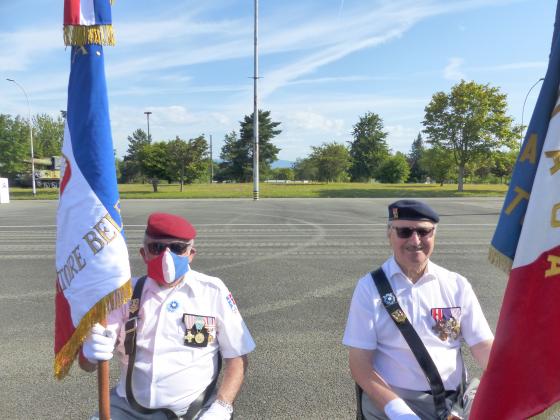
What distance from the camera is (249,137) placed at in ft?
218

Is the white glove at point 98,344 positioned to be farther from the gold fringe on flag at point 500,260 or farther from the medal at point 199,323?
the gold fringe on flag at point 500,260

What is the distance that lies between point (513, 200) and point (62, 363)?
8.81ft

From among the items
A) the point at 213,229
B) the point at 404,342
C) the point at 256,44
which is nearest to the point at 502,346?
the point at 404,342

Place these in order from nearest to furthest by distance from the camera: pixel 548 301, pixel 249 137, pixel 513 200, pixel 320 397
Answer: pixel 548 301
pixel 513 200
pixel 320 397
pixel 249 137

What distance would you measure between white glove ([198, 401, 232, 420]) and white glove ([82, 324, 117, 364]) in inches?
25.9

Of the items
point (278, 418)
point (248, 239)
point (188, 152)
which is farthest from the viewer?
point (188, 152)

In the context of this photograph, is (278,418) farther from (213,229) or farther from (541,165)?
(213,229)

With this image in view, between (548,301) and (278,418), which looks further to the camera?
(278,418)

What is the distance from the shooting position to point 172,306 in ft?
8.60

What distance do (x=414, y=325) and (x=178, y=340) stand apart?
143 centimetres

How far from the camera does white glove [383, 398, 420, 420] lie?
2.22 m

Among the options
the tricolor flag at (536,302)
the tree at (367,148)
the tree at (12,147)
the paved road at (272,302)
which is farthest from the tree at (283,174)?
the tricolor flag at (536,302)

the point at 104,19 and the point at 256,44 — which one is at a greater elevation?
the point at 256,44

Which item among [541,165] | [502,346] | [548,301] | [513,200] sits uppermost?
[541,165]
